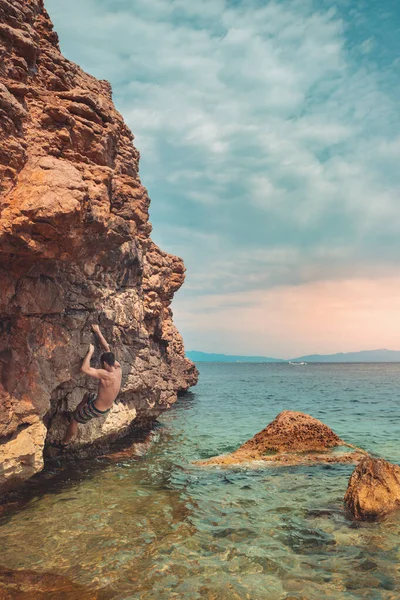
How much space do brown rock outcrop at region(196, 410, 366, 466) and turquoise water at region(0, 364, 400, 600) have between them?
77 centimetres

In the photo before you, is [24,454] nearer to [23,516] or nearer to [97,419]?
[23,516]

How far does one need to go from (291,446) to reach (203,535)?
7839 mm

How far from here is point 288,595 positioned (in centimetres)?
588

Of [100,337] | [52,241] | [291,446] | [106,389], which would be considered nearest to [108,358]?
[100,337]

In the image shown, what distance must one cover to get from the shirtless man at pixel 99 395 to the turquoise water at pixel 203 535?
1521mm

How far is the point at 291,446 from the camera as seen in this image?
14.9m

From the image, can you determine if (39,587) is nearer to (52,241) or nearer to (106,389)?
(106,389)

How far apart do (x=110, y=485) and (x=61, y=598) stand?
508 cm

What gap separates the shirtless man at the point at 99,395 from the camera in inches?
422

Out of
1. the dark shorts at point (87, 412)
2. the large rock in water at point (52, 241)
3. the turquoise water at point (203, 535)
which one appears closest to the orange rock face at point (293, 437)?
the turquoise water at point (203, 535)

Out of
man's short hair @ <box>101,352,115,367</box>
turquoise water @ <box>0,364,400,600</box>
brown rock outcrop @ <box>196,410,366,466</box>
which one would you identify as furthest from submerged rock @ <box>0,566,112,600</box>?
brown rock outcrop @ <box>196,410,366,466</box>

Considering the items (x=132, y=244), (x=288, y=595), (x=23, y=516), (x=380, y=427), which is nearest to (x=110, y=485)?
(x=23, y=516)

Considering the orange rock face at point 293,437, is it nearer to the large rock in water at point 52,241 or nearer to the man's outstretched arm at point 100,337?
the large rock in water at point 52,241

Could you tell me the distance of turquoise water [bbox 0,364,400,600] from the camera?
20.2ft
